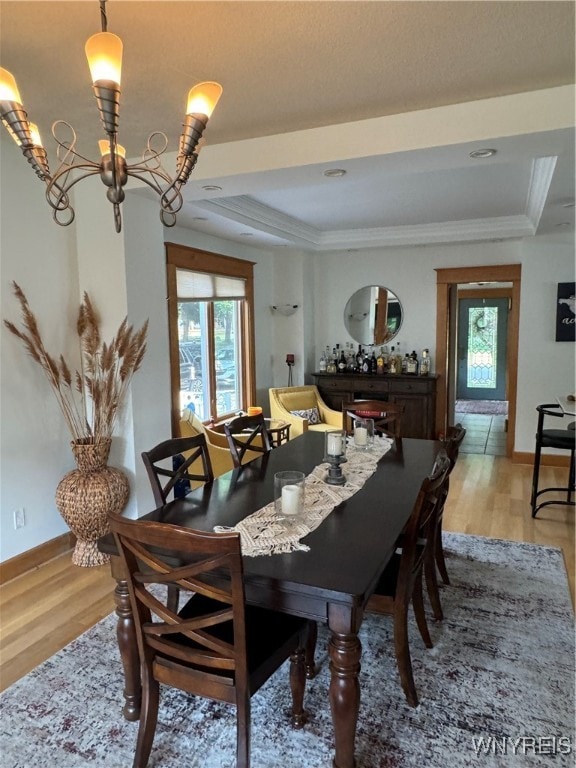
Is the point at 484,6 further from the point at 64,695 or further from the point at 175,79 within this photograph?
the point at 64,695

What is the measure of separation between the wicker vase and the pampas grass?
0.38ft

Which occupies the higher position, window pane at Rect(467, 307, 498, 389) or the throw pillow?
window pane at Rect(467, 307, 498, 389)

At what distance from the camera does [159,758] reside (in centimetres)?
179

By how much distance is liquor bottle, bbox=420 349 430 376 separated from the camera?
6.21m

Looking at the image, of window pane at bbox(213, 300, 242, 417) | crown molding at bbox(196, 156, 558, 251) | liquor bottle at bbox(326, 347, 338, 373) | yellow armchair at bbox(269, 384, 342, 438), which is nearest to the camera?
crown molding at bbox(196, 156, 558, 251)

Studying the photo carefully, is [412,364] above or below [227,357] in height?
below

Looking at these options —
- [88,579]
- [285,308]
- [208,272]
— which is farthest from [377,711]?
[285,308]

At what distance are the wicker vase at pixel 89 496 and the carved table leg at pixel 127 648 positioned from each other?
1.31 m

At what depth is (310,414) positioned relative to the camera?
19.3ft

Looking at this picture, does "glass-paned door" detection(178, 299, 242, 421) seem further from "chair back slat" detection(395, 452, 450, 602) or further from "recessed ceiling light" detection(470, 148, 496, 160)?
"chair back slat" detection(395, 452, 450, 602)

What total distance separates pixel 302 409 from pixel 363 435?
113 inches

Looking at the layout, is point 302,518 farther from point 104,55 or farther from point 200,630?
point 104,55

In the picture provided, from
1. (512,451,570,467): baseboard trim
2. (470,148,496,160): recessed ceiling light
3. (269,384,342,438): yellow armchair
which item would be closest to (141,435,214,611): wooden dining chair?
(470,148,496,160): recessed ceiling light

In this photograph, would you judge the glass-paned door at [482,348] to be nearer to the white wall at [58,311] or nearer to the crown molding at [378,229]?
the crown molding at [378,229]
